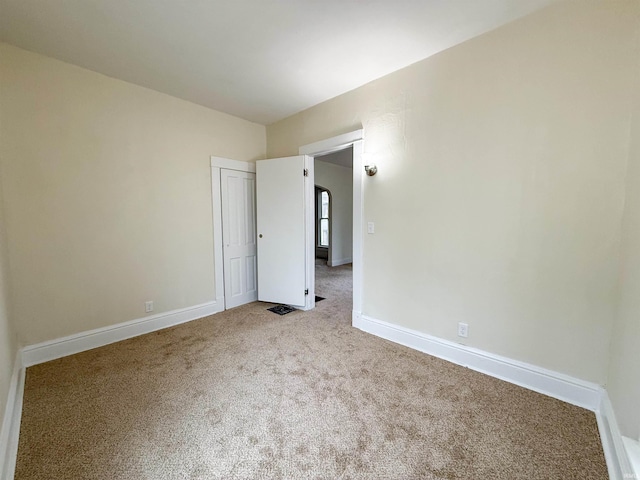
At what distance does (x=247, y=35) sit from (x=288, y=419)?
274cm

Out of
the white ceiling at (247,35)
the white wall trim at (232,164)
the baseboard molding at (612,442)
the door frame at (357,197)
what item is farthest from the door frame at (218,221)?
the baseboard molding at (612,442)

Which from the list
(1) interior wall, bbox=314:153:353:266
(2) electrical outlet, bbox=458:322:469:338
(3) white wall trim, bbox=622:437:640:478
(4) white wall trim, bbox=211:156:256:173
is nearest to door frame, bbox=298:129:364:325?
(2) electrical outlet, bbox=458:322:469:338

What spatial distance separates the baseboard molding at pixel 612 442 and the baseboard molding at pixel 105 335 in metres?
3.59

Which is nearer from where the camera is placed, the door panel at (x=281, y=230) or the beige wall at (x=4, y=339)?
the beige wall at (x=4, y=339)

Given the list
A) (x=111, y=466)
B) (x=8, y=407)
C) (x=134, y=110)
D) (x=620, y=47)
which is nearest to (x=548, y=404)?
(x=620, y=47)

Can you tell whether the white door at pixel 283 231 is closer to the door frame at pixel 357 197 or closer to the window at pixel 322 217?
the door frame at pixel 357 197

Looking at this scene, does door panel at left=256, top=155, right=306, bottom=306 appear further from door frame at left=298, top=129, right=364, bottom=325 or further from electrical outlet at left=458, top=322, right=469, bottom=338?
electrical outlet at left=458, top=322, right=469, bottom=338

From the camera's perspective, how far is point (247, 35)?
1986 mm

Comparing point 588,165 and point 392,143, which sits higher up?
point 392,143

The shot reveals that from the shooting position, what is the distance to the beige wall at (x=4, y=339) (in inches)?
57.9

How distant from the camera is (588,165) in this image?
5.39 feet

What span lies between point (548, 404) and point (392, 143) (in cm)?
237

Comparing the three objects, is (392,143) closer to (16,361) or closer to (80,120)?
(80,120)

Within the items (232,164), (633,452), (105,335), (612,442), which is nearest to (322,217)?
(232,164)
